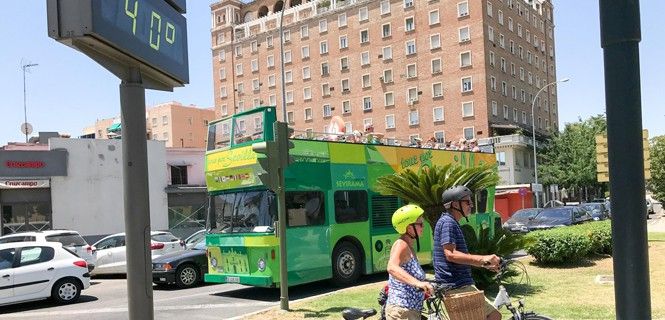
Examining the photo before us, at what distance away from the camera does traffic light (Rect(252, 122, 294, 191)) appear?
9.64 m

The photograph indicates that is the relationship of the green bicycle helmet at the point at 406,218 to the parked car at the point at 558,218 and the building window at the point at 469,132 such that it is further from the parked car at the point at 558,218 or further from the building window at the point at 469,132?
the building window at the point at 469,132

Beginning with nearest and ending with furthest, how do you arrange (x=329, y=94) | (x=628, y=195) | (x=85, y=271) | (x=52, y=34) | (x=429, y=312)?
1. (x=628, y=195)
2. (x=52, y=34)
3. (x=429, y=312)
4. (x=85, y=271)
5. (x=329, y=94)

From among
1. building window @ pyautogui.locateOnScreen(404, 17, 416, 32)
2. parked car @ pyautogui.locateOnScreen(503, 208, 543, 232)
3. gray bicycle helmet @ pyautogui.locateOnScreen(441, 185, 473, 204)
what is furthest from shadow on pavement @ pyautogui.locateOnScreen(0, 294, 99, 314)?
building window @ pyautogui.locateOnScreen(404, 17, 416, 32)

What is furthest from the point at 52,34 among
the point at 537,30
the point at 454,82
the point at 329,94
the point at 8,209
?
the point at 537,30

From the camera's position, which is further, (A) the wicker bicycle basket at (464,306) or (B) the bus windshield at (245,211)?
(B) the bus windshield at (245,211)

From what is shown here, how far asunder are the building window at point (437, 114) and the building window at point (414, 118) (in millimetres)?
1915

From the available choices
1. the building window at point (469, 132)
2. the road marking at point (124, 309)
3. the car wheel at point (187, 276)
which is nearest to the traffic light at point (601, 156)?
the road marking at point (124, 309)

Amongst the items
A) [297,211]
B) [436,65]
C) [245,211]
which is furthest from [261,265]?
[436,65]

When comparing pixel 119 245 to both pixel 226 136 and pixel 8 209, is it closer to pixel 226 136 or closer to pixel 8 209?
pixel 226 136

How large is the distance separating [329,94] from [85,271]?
5724cm

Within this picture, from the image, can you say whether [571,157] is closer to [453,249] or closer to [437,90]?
[437,90]

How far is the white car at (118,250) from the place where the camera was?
18.0 metres

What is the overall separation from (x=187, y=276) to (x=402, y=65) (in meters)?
51.4

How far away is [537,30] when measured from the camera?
70.9m
